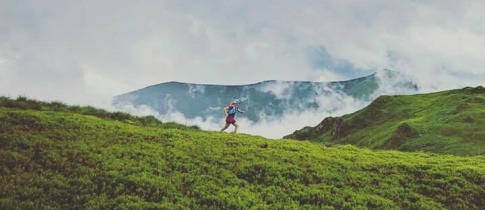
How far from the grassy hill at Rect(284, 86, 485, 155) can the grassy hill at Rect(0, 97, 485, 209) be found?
59464 mm

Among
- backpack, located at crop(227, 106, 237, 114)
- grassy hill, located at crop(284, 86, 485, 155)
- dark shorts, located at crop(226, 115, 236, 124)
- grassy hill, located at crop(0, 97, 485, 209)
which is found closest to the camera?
grassy hill, located at crop(0, 97, 485, 209)

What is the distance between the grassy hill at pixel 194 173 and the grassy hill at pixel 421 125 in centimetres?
5946

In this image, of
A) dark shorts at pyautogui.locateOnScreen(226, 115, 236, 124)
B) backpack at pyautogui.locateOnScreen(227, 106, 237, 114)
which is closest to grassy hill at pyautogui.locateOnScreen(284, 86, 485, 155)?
backpack at pyautogui.locateOnScreen(227, 106, 237, 114)

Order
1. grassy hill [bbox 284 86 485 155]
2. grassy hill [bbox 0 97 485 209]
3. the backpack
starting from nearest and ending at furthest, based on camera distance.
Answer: grassy hill [bbox 0 97 485 209] < the backpack < grassy hill [bbox 284 86 485 155]

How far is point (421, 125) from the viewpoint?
111 metres

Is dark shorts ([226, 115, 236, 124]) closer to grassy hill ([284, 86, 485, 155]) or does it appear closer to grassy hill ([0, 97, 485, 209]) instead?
grassy hill ([0, 97, 485, 209])

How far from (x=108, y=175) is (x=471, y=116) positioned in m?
99.7

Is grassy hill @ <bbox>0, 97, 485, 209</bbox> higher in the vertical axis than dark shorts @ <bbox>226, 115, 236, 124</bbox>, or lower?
lower

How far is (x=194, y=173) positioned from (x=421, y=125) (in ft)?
319

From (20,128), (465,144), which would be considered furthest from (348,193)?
(465,144)

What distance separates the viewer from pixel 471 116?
106000 millimetres

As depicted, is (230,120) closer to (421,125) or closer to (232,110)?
(232,110)

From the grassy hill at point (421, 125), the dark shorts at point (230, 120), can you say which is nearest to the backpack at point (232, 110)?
the dark shorts at point (230, 120)

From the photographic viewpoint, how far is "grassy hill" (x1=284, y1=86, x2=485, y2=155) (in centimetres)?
9238
